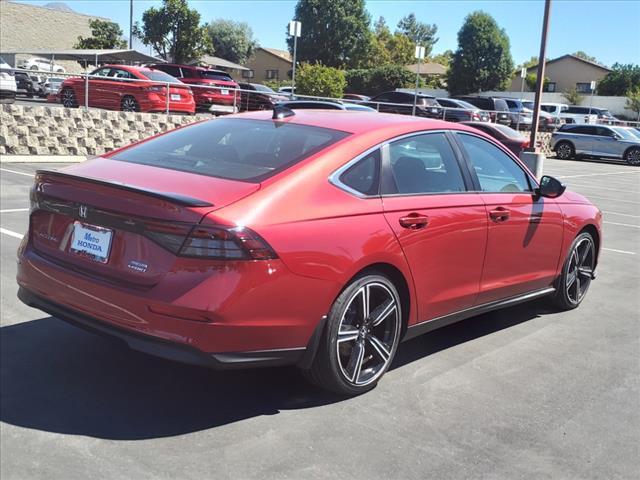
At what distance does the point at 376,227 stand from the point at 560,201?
7.77ft

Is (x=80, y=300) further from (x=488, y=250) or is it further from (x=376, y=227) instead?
(x=488, y=250)

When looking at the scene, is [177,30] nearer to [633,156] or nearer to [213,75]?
[213,75]

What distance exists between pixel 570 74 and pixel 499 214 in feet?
247

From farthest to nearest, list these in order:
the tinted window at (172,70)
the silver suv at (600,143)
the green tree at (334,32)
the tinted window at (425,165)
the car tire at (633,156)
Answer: the green tree at (334,32) → the silver suv at (600,143) → the car tire at (633,156) → the tinted window at (172,70) → the tinted window at (425,165)

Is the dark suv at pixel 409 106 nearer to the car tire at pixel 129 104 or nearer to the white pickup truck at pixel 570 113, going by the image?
the car tire at pixel 129 104

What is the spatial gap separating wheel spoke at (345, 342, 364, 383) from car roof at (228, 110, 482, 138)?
1.26 meters

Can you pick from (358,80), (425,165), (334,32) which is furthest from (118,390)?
(334,32)

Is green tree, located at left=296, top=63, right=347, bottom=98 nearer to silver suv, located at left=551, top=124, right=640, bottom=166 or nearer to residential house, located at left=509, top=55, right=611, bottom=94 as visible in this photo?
silver suv, located at left=551, top=124, right=640, bottom=166

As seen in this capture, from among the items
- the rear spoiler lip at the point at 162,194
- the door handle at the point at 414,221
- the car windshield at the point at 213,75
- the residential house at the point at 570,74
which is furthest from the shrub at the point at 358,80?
the rear spoiler lip at the point at 162,194

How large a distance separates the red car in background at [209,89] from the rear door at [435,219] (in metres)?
13.6

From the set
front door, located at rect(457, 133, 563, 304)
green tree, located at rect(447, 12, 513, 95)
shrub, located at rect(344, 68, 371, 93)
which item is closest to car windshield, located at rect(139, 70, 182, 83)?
front door, located at rect(457, 133, 563, 304)

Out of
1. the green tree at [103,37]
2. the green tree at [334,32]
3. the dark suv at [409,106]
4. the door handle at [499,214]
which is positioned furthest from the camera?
the green tree at [334,32]

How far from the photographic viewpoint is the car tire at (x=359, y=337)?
3.68 m

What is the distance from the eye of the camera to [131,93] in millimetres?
17422
